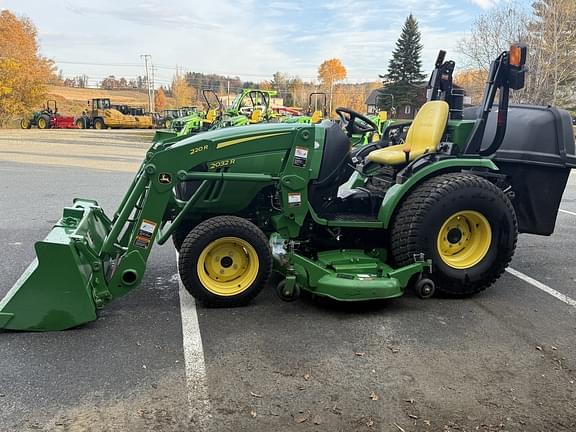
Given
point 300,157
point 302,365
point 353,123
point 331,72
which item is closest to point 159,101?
point 331,72

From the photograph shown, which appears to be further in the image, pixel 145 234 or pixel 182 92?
pixel 182 92

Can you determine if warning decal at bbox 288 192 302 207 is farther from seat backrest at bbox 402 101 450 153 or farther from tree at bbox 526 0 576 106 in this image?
tree at bbox 526 0 576 106

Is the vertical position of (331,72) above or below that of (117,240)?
above

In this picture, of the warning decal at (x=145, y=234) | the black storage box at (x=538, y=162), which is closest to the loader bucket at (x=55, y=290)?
the warning decal at (x=145, y=234)

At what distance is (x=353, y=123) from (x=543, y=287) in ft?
7.76

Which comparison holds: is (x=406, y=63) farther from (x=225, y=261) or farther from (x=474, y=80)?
(x=225, y=261)

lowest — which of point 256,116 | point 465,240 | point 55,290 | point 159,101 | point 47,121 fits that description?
point 47,121

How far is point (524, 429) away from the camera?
275 cm

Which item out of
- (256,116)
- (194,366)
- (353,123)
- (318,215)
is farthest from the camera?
(256,116)

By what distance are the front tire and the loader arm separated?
0.31m

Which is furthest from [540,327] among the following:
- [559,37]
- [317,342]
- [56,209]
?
[559,37]

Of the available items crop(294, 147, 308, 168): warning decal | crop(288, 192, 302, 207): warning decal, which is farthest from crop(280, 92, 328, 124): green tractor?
crop(288, 192, 302, 207): warning decal

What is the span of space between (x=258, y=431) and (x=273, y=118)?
18.0 meters

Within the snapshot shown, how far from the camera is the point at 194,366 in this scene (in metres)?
3.29
